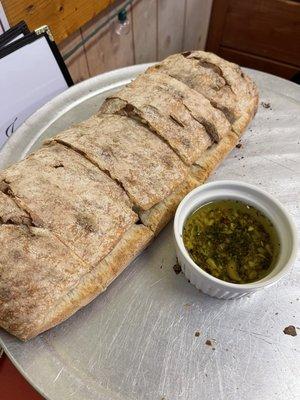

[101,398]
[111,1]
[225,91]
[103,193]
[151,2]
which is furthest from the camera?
[151,2]

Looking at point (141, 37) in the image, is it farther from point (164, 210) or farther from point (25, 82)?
point (164, 210)

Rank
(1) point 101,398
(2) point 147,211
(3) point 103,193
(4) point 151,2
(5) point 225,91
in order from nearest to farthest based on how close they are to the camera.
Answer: (1) point 101,398, (3) point 103,193, (2) point 147,211, (5) point 225,91, (4) point 151,2

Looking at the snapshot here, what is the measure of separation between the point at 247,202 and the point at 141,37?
1.56 meters

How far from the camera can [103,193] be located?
3.76 ft

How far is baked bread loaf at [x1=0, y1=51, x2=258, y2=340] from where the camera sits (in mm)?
1011

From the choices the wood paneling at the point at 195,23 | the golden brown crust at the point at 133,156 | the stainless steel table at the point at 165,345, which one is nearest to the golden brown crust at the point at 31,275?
the stainless steel table at the point at 165,345

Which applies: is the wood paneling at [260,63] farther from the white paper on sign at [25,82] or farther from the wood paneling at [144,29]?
the white paper on sign at [25,82]

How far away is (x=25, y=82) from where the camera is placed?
1.60 meters

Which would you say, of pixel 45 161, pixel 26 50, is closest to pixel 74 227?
pixel 45 161

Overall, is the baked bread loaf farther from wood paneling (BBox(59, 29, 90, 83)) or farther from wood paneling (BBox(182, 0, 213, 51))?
wood paneling (BBox(182, 0, 213, 51))

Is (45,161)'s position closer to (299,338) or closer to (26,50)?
(26,50)

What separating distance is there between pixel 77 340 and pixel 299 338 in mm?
670

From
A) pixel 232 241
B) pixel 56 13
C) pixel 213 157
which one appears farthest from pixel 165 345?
pixel 56 13

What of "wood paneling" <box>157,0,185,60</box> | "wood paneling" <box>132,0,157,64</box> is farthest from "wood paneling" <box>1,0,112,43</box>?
"wood paneling" <box>157,0,185,60</box>
